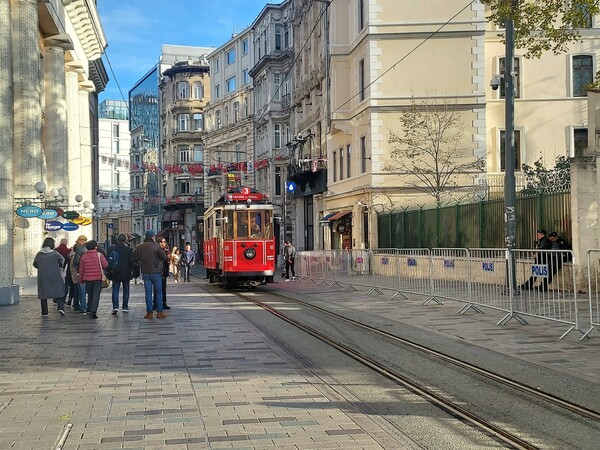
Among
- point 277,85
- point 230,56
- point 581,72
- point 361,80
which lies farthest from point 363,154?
A: point 230,56

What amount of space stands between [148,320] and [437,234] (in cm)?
1533

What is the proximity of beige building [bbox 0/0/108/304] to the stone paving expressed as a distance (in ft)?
28.3

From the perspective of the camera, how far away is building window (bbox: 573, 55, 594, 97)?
35.2 metres

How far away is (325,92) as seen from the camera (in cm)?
4272

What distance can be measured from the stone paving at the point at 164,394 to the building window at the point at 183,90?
74.5 metres

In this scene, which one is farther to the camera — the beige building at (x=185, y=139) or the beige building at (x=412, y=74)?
the beige building at (x=185, y=139)

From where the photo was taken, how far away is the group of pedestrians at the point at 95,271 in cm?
1559

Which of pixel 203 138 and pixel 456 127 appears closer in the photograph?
pixel 456 127

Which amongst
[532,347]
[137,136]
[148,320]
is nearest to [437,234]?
[148,320]

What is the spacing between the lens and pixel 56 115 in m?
31.1

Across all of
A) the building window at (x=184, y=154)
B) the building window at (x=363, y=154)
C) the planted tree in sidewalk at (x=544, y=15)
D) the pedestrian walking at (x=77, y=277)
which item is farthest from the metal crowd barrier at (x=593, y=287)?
the building window at (x=184, y=154)

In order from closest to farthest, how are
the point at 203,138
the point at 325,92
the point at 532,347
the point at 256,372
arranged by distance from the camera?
the point at 256,372 < the point at 532,347 < the point at 325,92 < the point at 203,138

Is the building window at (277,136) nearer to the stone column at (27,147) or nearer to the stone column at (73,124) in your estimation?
the stone column at (73,124)

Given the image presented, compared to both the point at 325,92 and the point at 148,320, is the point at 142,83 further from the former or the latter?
the point at 148,320
